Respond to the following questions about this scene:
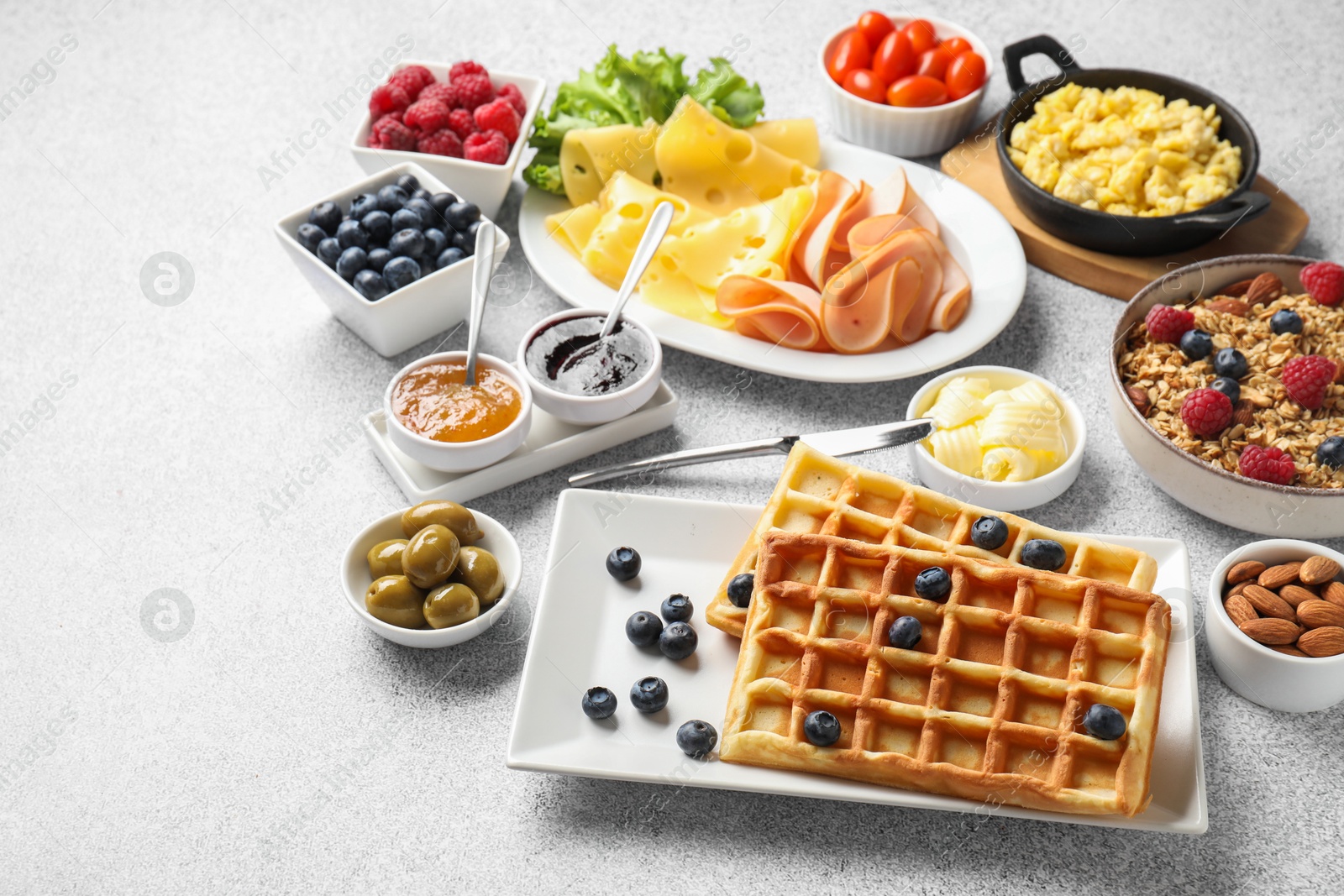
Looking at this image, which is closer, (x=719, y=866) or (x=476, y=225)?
(x=719, y=866)

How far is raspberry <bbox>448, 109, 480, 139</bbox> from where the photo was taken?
2729 millimetres

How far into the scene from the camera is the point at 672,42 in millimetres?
3424

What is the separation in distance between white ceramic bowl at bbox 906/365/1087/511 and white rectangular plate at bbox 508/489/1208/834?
0.18 meters

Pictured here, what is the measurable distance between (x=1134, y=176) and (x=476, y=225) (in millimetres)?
1578

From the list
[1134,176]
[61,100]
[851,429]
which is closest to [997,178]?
[1134,176]

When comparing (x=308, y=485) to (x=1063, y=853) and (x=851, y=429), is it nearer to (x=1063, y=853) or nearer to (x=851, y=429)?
(x=851, y=429)

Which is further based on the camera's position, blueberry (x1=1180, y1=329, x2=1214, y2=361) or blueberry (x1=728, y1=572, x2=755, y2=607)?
blueberry (x1=1180, y1=329, x2=1214, y2=361)

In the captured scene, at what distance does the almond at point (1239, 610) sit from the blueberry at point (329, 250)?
6.34 feet

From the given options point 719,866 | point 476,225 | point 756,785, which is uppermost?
point 476,225

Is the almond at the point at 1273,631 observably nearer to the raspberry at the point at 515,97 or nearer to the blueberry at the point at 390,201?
the blueberry at the point at 390,201

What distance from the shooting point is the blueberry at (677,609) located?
1.86 m

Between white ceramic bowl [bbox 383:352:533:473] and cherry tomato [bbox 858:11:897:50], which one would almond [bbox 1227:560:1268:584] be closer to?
white ceramic bowl [bbox 383:352:533:473]

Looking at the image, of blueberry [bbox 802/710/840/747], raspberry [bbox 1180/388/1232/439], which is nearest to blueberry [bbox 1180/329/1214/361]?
raspberry [bbox 1180/388/1232/439]

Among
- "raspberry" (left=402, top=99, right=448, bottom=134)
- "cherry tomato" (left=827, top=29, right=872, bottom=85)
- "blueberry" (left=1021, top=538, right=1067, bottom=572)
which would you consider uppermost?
"raspberry" (left=402, top=99, right=448, bottom=134)
